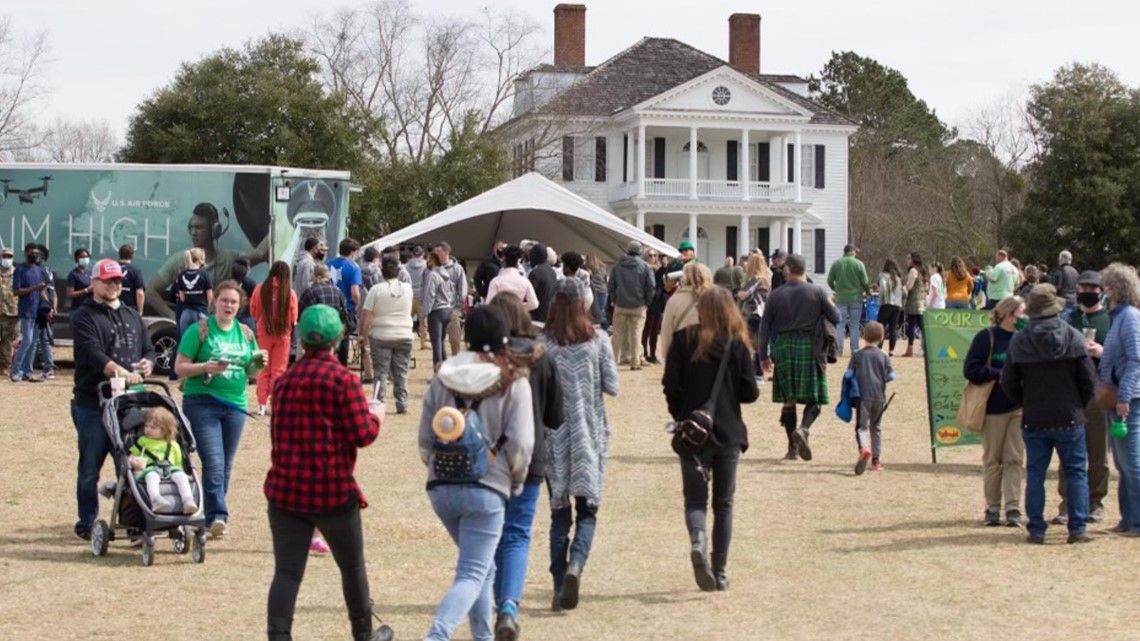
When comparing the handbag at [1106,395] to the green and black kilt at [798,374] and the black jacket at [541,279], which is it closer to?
the green and black kilt at [798,374]

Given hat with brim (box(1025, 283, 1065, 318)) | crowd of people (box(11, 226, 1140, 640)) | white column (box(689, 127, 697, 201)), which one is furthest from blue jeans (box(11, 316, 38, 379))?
white column (box(689, 127, 697, 201))

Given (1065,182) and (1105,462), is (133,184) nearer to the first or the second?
(1105,462)

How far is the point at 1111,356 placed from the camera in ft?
35.6

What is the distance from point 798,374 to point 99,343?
655cm

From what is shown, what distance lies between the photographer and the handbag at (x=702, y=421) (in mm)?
8789

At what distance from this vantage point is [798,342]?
14.6 m

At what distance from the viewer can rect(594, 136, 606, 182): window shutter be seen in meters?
61.8

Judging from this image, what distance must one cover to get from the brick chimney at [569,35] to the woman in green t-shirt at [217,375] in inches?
2250

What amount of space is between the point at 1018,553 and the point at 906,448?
230 inches

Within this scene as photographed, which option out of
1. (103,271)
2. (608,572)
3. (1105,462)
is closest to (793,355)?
(1105,462)

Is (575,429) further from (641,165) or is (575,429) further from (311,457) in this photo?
(641,165)

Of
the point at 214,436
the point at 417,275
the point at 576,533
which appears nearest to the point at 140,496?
the point at 214,436

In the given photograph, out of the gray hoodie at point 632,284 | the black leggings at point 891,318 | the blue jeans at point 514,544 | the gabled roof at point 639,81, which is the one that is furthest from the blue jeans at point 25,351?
the gabled roof at point 639,81

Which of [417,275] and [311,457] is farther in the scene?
[417,275]
